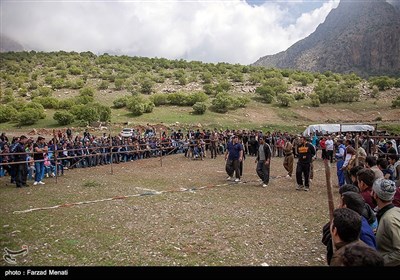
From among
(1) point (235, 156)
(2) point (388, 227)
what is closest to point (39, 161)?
(1) point (235, 156)

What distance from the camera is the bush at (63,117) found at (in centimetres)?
3550

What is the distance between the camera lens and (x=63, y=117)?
35438mm

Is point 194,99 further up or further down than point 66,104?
further up

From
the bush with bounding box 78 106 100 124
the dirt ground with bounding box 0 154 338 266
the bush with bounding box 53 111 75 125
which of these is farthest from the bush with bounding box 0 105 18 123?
the dirt ground with bounding box 0 154 338 266

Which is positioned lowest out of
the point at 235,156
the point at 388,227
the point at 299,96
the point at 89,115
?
the point at 235,156

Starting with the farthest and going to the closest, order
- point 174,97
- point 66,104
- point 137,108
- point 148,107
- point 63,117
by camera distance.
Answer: point 174,97
point 148,107
point 66,104
point 137,108
point 63,117

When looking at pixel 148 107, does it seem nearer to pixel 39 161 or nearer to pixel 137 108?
pixel 137 108

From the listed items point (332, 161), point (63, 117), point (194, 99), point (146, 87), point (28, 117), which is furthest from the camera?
point (146, 87)

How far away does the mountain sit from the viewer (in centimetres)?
11712

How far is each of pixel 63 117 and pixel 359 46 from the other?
11923 cm

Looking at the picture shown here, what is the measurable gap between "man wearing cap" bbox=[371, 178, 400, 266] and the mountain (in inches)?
4675

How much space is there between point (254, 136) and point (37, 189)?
16118mm

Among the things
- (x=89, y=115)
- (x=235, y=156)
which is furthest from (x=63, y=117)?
(x=235, y=156)

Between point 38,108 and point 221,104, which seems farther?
point 221,104
